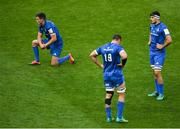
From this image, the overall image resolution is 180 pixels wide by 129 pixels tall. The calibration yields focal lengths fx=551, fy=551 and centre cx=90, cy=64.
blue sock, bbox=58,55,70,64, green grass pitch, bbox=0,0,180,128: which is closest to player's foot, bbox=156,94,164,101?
green grass pitch, bbox=0,0,180,128

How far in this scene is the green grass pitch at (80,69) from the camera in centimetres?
1510

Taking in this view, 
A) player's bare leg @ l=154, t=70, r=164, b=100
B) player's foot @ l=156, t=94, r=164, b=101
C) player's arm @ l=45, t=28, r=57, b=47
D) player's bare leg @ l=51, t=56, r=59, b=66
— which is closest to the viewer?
player's bare leg @ l=154, t=70, r=164, b=100

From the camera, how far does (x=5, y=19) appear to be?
75.9 ft

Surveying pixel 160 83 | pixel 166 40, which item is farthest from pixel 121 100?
pixel 166 40

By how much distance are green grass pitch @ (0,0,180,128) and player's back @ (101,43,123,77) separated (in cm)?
138

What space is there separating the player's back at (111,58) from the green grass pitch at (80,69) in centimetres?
A: 138

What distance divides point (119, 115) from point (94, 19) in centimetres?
887

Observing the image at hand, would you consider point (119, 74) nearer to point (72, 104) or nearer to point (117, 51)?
point (117, 51)

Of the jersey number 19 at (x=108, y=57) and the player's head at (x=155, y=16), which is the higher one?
the player's head at (x=155, y=16)

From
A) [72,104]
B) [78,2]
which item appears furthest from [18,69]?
[78,2]

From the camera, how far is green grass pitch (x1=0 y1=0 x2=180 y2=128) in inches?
595

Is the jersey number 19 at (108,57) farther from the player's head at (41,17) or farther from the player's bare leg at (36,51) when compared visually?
the player's bare leg at (36,51)

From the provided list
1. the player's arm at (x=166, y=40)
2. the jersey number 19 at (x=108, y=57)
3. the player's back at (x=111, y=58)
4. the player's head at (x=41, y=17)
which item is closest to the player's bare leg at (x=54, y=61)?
Result: the player's head at (x=41, y=17)

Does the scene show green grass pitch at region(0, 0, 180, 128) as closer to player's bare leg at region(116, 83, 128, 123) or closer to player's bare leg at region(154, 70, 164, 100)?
player's bare leg at region(154, 70, 164, 100)
